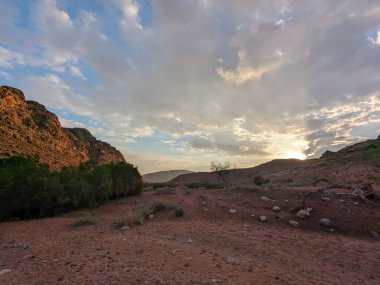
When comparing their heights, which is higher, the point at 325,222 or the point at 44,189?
the point at 44,189

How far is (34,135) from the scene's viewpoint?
1672 inches

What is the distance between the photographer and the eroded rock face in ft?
120

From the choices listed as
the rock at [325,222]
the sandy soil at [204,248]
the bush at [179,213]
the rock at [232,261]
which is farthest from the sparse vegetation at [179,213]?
the rock at [232,261]

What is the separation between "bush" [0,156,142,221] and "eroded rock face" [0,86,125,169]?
18.6 metres

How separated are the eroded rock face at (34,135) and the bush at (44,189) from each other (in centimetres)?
1860

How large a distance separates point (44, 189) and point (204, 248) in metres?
8.17

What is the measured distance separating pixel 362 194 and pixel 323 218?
346 cm

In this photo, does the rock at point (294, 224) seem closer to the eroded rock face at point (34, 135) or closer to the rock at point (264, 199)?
the rock at point (264, 199)

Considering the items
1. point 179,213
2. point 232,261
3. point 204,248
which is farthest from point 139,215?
point 232,261

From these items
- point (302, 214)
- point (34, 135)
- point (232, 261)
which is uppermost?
point (34, 135)

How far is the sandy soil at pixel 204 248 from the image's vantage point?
5965mm

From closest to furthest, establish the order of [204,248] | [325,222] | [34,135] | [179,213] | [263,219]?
1. [204,248]
2. [325,222]
3. [263,219]
4. [179,213]
5. [34,135]

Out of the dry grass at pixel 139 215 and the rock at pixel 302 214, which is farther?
the rock at pixel 302 214

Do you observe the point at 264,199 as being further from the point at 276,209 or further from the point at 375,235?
the point at 375,235
